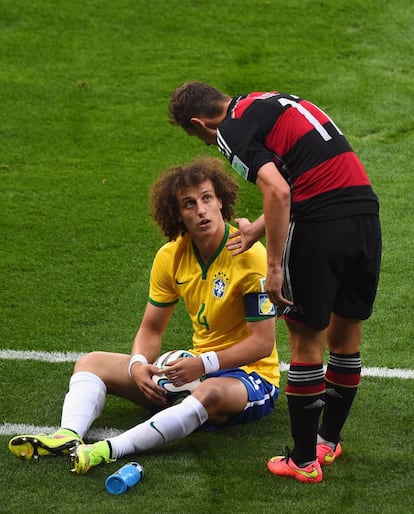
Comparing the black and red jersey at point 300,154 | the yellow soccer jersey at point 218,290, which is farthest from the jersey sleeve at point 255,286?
the black and red jersey at point 300,154

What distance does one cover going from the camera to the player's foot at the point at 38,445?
4.77 metres

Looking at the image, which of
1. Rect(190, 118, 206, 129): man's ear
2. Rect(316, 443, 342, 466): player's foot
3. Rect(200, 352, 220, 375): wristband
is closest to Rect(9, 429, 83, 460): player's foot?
Rect(200, 352, 220, 375): wristband

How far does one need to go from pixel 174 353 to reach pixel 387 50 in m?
6.30

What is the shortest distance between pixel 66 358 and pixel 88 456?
62.1 inches

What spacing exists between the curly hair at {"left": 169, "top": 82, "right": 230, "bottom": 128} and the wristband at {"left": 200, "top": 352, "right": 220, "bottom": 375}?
1119 mm

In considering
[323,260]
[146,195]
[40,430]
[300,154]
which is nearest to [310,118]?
[300,154]

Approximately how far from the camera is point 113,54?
1084 cm

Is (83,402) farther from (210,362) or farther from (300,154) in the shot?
(300,154)

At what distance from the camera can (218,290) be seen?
17.0 feet

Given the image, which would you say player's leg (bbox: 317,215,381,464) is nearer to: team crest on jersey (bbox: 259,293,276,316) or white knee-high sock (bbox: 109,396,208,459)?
team crest on jersey (bbox: 259,293,276,316)

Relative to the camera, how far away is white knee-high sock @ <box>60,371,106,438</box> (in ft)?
16.4

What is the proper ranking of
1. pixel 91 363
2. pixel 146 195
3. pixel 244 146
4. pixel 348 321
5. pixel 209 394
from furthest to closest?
pixel 146 195 → pixel 91 363 → pixel 209 394 → pixel 348 321 → pixel 244 146

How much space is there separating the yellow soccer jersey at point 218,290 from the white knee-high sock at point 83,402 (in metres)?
0.51

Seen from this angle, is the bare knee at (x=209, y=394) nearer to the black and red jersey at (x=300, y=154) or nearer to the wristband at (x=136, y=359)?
the wristband at (x=136, y=359)
